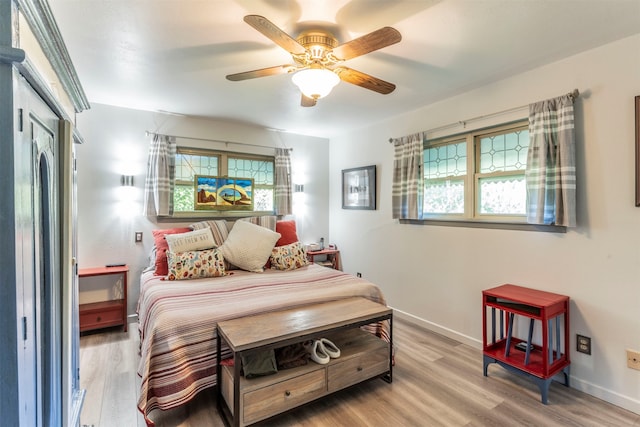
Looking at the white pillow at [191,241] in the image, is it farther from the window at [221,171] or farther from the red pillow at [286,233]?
the red pillow at [286,233]

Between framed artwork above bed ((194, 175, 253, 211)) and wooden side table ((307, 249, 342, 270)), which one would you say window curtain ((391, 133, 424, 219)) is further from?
framed artwork above bed ((194, 175, 253, 211))

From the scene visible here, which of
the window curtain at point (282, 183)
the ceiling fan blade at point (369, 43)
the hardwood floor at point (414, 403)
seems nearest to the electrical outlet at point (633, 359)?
the hardwood floor at point (414, 403)

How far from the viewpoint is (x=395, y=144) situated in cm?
367

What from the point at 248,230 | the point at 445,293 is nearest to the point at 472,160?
the point at 445,293

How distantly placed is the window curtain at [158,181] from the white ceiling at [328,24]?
585 mm

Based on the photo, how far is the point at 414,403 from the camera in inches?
82.7

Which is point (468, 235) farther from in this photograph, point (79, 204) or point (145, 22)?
point (79, 204)

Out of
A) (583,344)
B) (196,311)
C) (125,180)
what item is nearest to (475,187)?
(583,344)

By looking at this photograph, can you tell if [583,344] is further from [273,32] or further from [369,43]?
[273,32]

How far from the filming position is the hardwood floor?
1923mm

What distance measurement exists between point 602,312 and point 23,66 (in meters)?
3.32

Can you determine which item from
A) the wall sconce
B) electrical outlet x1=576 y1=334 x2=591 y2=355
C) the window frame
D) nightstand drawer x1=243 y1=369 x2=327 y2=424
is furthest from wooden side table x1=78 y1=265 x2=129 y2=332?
electrical outlet x1=576 y1=334 x2=591 y2=355

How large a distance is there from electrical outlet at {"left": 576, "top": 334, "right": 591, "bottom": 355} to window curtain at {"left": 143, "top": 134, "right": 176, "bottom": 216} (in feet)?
13.4

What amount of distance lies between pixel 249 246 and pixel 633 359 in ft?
10.5
